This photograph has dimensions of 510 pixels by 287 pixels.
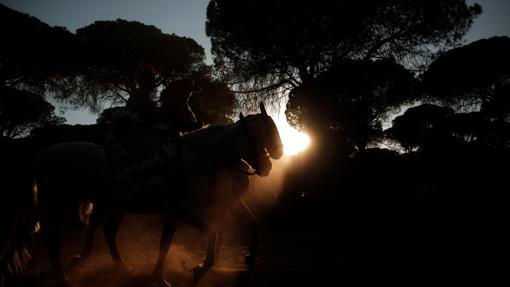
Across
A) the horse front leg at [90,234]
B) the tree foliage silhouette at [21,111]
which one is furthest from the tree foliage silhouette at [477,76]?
the tree foliage silhouette at [21,111]

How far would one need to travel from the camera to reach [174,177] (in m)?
4.71

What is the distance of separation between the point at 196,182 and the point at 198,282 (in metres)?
1.26

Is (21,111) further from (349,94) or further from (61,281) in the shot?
(61,281)

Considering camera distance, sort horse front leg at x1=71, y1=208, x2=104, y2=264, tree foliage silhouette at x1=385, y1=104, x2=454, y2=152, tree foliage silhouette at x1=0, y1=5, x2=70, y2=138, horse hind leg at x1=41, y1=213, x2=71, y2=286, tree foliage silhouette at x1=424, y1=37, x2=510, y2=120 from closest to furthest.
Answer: horse hind leg at x1=41, y1=213, x2=71, y2=286, horse front leg at x1=71, y1=208, x2=104, y2=264, tree foliage silhouette at x1=0, y1=5, x2=70, y2=138, tree foliage silhouette at x1=424, y1=37, x2=510, y2=120, tree foliage silhouette at x1=385, y1=104, x2=454, y2=152

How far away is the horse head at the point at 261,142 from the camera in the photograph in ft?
16.8

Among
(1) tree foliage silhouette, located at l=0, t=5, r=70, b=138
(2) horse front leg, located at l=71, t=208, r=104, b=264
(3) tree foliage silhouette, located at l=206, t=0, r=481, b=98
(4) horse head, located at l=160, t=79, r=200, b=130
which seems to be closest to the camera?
(4) horse head, located at l=160, t=79, r=200, b=130

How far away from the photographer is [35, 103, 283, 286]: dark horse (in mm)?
4691

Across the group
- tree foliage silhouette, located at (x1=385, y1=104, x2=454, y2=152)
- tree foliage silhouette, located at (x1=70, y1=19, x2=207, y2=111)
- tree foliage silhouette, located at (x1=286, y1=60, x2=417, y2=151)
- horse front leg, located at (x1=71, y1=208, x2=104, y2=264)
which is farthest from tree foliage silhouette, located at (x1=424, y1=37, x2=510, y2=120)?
horse front leg, located at (x1=71, y1=208, x2=104, y2=264)

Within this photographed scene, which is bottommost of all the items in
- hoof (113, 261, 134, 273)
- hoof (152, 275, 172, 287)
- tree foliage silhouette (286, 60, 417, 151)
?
hoof (113, 261, 134, 273)

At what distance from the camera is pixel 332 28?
1661 centimetres

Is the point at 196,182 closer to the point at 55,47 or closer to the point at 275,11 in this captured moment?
the point at 275,11

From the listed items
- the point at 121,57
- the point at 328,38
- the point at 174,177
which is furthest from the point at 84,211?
the point at 121,57

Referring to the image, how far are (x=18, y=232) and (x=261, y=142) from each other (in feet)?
10.3

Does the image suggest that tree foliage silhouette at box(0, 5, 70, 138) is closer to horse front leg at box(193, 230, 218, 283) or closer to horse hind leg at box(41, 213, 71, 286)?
horse hind leg at box(41, 213, 71, 286)
